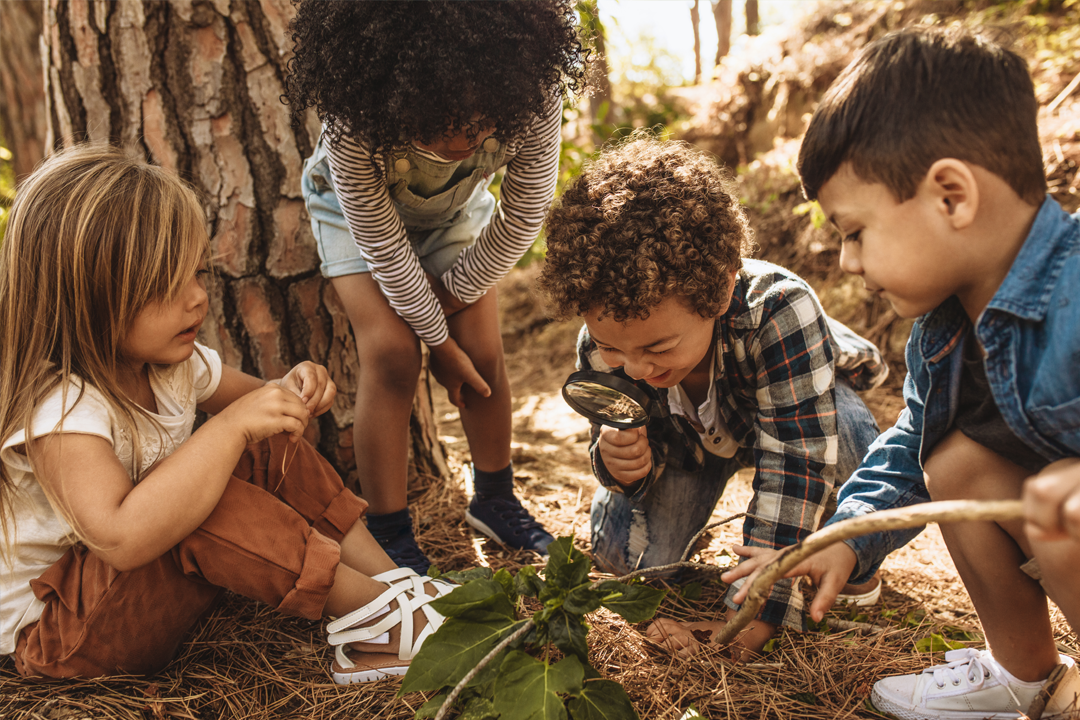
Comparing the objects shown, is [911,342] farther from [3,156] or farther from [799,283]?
[3,156]

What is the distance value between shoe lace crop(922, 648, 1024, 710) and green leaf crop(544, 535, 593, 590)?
2.54ft

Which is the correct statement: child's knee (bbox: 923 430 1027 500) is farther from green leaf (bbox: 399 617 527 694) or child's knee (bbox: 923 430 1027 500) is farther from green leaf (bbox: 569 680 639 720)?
green leaf (bbox: 399 617 527 694)

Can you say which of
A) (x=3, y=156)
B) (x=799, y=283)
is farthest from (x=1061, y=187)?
(x=3, y=156)

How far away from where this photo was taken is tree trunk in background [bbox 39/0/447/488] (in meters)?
2.27

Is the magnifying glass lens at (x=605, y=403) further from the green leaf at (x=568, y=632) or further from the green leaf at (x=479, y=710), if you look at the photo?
the green leaf at (x=479, y=710)

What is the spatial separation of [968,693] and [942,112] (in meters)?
1.12

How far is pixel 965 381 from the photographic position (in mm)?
1342

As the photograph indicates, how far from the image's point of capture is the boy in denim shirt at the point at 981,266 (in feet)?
3.63

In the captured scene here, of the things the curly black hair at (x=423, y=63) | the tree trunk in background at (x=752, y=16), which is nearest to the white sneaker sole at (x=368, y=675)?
the curly black hair at (x=423, y=63)

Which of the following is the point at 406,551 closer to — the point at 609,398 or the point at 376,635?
the point at 376,635


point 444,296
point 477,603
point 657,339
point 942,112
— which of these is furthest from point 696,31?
point 477,603

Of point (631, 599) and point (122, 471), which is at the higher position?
point (122, 471)

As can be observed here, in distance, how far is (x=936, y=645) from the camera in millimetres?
1609

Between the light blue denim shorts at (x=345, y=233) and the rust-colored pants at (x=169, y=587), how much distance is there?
77cm
